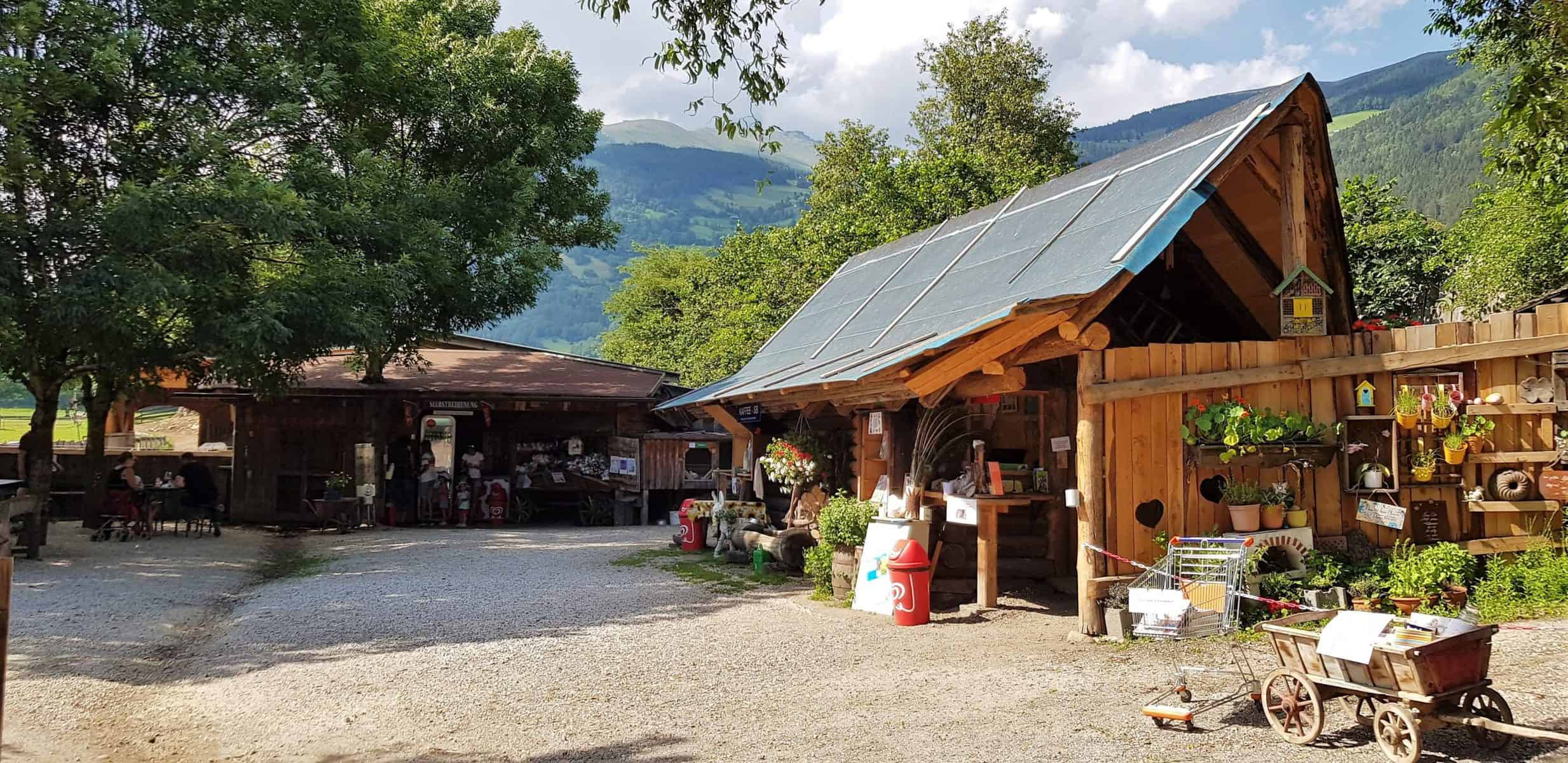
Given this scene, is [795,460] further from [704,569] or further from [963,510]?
[963,510]

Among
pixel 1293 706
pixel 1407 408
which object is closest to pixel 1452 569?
pixel 1407 408

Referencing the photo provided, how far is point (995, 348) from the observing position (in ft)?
29.1

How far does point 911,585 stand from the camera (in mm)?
9312

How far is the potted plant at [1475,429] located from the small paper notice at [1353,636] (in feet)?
13.7

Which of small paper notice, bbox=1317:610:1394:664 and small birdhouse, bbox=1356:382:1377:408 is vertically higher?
small birdhouse, bbox=1356:382:1377:408

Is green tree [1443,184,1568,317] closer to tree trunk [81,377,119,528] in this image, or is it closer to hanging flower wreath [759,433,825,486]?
hanging flower wreath [759,433,825,486]

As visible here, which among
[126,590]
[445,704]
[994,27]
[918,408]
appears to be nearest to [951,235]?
[918,408]

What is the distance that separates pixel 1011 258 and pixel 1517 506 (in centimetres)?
499

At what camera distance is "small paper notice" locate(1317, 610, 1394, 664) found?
5039mm

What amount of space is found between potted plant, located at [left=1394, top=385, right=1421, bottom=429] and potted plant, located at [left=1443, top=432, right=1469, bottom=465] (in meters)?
0.30

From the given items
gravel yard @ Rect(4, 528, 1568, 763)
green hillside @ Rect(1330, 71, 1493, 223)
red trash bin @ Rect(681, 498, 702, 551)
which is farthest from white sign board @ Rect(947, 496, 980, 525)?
green hillside @ Rect(1330, 71, 1493, 223)

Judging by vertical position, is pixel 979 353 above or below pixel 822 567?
above

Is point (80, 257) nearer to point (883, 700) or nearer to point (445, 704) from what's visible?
point (445, 704)

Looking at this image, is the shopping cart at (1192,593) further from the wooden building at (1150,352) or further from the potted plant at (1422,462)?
the potted plant at (1422,462)
